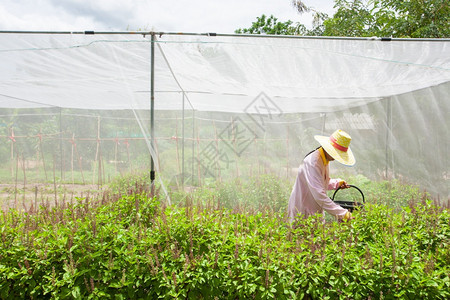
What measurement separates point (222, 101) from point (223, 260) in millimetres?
2705

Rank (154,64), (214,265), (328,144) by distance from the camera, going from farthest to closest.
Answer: (154,64) → (328,144) → (214,265)

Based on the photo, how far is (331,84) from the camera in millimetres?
4152

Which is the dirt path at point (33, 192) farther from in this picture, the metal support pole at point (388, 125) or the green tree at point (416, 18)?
the green tree at point (416, 18)

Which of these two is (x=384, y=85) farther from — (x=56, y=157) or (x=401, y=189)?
(x=56, y=157)

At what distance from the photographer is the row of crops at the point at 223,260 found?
166 cm

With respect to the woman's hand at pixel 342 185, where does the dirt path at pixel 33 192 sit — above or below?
below

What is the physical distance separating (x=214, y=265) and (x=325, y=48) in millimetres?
3065

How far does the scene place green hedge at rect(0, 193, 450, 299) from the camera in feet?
5.44

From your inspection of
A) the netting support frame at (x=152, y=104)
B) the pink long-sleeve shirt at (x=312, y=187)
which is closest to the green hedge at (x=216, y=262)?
the pink long-sleeve shirt at (x=312, y=187)

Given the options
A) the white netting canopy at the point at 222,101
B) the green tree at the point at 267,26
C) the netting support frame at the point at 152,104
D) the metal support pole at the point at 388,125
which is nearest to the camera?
the netting support frame at the point at 152,104

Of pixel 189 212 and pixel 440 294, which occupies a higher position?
pixel 189 212

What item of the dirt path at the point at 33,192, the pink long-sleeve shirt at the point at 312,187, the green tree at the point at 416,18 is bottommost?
the dirt path at the point at 33,192

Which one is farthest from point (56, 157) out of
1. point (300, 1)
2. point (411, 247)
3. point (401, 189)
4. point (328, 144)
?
point (300, 1)

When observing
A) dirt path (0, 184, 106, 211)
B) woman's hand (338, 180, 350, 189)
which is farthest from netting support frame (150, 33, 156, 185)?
woman's hand (338, 180, 350, 189)
